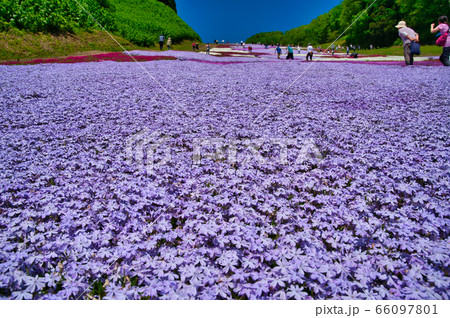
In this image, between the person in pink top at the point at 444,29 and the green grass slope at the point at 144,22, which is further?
the green grass slope at the point at 144,22

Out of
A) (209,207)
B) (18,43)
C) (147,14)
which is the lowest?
(209,207)

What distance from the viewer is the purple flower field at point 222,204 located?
2.69 metres

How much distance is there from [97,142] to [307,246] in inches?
199

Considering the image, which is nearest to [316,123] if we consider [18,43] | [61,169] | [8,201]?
[61,169]

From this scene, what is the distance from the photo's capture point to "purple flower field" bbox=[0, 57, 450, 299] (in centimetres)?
269

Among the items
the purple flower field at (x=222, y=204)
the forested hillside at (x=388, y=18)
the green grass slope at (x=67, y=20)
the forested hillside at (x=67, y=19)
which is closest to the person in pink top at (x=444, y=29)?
the purple flower field at (x=222, y=204)

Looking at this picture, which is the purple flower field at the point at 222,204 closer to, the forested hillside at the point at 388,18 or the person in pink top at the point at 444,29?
the person in pink top at the point at 444,29

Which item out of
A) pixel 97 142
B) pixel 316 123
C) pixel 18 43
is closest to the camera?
pixel 97 142

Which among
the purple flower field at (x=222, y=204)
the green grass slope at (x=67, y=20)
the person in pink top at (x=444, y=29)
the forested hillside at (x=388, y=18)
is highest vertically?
the forested hillside at (x=388, y=18)

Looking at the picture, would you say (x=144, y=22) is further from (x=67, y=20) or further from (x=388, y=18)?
(x=388, y=18)

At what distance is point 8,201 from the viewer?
12.8 ft

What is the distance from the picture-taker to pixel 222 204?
3840 mm

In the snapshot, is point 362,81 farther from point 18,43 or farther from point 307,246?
point 18,43
